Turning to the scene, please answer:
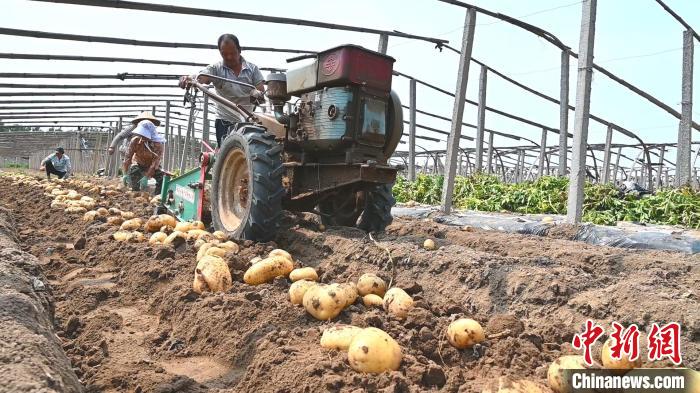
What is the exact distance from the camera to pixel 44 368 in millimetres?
1679

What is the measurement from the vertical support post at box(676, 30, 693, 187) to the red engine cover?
6.80 meters

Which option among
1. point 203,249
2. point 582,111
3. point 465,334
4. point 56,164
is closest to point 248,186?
point 203,249

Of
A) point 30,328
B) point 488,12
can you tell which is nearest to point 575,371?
point 30,328

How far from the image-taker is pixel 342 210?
5.43m

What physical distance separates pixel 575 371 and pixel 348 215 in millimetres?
3662

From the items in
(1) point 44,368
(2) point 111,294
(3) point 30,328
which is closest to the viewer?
(1) point 44,368

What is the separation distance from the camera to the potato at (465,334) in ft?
7.29

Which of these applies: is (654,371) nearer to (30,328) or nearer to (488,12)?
(30,328)

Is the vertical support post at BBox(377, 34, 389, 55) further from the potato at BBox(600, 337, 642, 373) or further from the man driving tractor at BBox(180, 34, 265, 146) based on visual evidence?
the potato at BBox(600, 337, 642, 373)

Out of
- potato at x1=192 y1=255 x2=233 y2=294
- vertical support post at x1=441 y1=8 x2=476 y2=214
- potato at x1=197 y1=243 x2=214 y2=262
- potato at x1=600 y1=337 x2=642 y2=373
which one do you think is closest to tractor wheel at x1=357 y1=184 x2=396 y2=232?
potato at x1=197 y1=243 x2=214 y2=262

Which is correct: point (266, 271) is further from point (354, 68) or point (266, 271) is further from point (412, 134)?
point (412, 134)

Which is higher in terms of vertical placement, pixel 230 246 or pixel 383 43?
pixel 383 43

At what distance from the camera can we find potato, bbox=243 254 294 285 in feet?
11.0

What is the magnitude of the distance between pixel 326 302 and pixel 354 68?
2.35 metres
